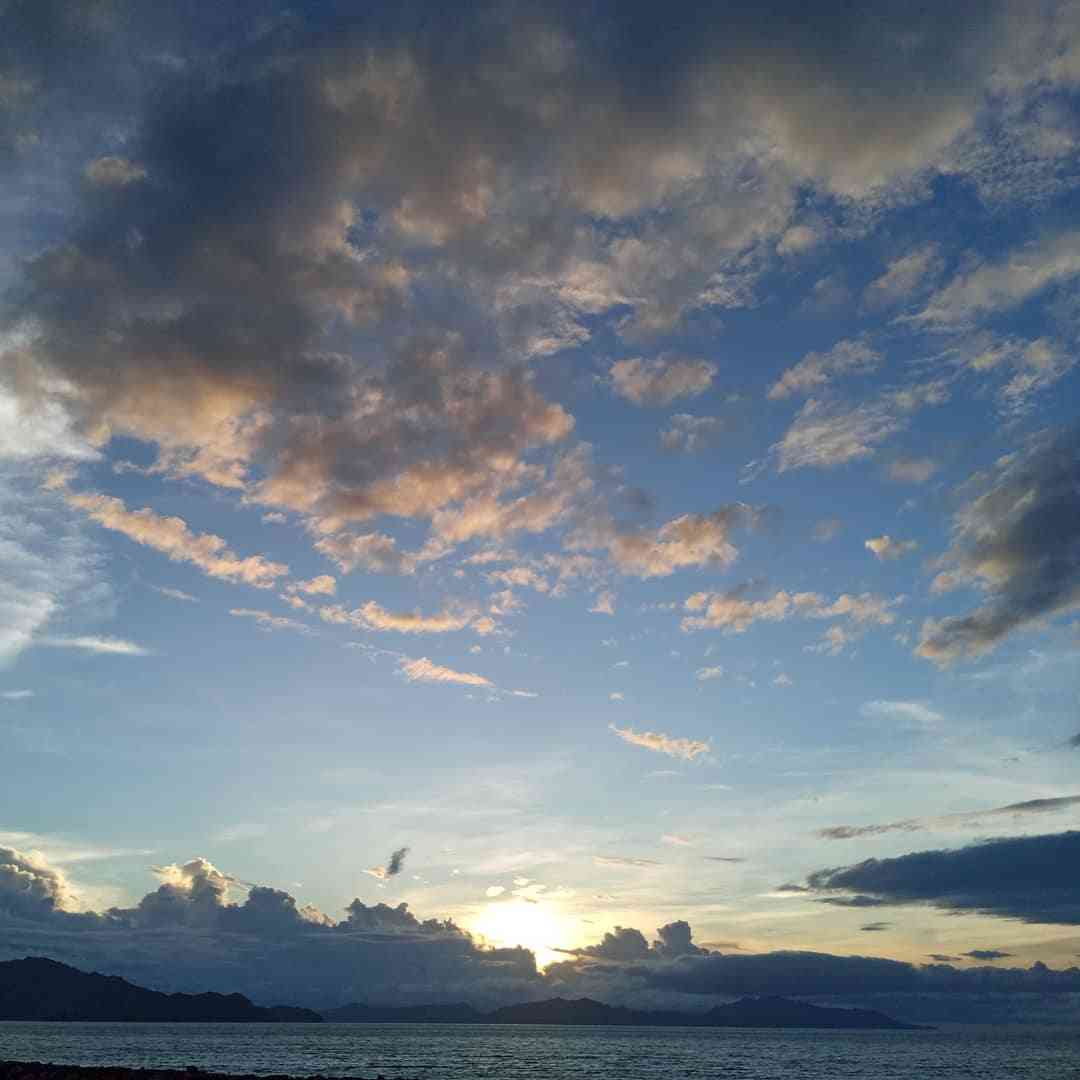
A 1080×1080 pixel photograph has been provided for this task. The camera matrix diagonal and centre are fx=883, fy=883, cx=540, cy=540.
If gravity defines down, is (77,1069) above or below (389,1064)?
above

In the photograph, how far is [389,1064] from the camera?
17825cm

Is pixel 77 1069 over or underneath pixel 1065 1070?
over

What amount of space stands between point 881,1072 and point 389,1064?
338 feet

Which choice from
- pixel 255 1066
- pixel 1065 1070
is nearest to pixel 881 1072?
pixel 1065 1070

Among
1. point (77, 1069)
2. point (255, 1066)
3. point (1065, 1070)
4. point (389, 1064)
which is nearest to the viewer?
point (77, 1069)

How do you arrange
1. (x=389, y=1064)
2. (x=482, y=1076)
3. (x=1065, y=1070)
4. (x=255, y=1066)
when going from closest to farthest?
(x=482, y=1076) < (x=255, y=1066) < (x=389, y=1064) < (x=1065, y=1070)

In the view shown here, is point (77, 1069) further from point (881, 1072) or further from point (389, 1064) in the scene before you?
point (881, 1072)

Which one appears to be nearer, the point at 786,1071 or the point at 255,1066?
the point at 255,1066

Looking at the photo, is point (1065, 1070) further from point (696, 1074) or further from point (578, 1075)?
point (578, 1075)

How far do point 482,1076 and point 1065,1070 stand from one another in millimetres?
131088

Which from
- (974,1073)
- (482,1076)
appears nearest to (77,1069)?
(482,1076)

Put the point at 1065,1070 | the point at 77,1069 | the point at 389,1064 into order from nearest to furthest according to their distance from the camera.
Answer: the point at 77,1069, the point at 389,1064, the point at 1065,1070

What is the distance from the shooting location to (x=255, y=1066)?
164500 millimetres

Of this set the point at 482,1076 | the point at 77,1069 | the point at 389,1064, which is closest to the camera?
the point at 77,1069
